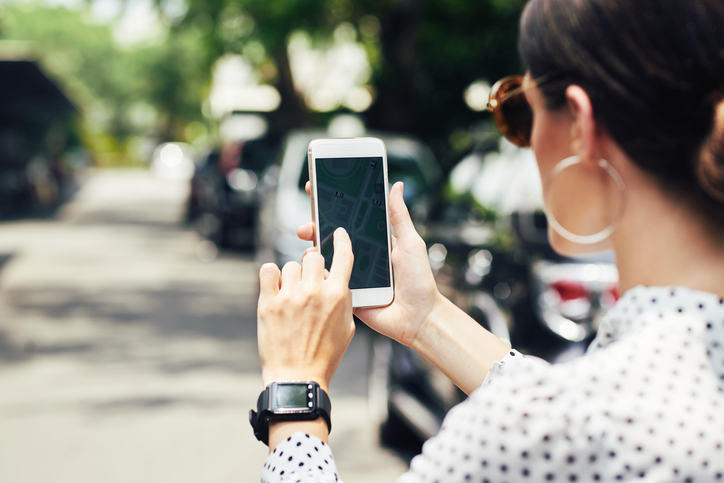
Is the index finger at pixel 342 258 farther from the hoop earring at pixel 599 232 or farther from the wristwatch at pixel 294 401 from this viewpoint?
the hoop earring at pixel 599 232

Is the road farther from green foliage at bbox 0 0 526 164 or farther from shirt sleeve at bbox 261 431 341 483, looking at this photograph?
green foliage at bbox 0 0 526 164

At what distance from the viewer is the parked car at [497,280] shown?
3451mm

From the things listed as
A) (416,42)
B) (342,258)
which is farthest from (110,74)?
(342,258)

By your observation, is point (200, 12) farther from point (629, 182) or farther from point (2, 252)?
point (629, 182)

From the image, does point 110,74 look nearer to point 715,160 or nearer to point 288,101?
point 288,101

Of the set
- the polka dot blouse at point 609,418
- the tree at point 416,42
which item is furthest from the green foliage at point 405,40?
the polka dot blouse at point 609,418

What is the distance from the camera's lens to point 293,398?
1259 mm

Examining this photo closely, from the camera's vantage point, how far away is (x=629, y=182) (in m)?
1.20

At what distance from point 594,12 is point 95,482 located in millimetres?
4091

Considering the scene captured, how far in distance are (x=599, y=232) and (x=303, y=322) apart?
47 cm

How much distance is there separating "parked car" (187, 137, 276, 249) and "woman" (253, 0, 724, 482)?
12.8 m

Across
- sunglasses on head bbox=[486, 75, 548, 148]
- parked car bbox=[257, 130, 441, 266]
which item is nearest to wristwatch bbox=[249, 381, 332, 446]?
sunglasses on head bbox=[486, 75, 548, 148]

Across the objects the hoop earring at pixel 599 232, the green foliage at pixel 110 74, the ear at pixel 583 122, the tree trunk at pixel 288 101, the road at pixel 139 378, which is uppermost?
the green foliage at pixel 110 74

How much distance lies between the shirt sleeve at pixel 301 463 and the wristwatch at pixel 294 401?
0.03 metres
